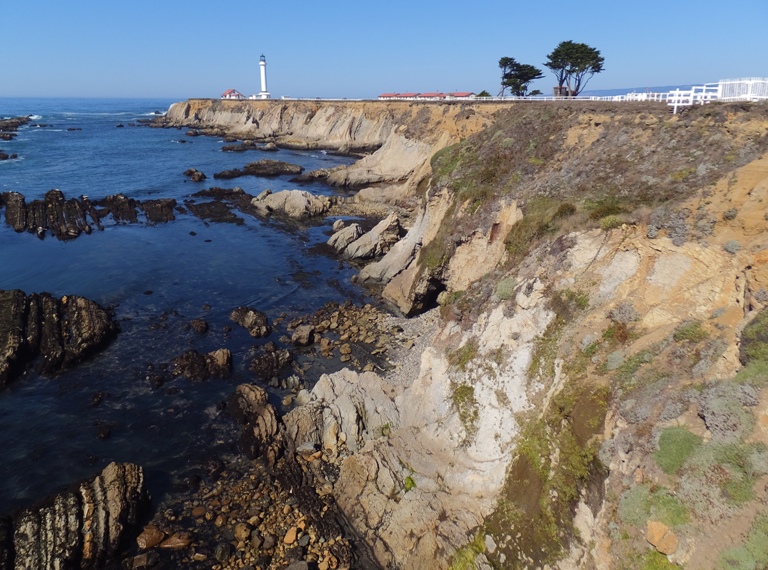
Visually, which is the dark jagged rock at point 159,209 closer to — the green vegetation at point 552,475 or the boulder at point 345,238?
the boulder at point 345,238

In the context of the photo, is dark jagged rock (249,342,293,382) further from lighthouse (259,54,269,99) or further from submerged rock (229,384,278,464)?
lighthouse (259,54,269,99)

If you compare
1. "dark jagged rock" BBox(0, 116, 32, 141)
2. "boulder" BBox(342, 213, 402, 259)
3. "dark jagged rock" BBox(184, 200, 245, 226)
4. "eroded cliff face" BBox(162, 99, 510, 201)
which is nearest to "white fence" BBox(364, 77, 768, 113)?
"boulder" BBox(342, 213, 402, 259)

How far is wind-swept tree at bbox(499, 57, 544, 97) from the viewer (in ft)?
221

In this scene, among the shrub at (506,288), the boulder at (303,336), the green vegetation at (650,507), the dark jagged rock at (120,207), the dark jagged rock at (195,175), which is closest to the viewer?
the green vegetation at (650,507)

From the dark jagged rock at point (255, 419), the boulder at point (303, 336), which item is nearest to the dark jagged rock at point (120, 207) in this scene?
the boulder at point (303, 336)

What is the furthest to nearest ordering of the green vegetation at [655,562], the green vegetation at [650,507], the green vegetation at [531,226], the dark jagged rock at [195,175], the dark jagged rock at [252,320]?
1. the dark jagged rock at [195,175]
2. the dark jagged rock at [252,320]
3. the green vegetation at [531,226]
4. the green vegetation at [650,507]
5. the green vegetation at [655,562]

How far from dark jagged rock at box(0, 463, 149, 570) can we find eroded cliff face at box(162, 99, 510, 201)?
132ft

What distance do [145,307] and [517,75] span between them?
63534mm

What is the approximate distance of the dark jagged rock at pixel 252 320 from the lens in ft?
82.7

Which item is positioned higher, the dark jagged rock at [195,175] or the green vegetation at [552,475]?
the dark jagged rock at [195,175]

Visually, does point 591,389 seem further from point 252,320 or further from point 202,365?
point 252,320

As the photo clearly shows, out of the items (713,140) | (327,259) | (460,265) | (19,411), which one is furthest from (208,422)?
(713,140)

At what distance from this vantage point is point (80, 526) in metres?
13.3

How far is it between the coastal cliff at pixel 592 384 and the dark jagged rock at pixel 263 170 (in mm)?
49990
